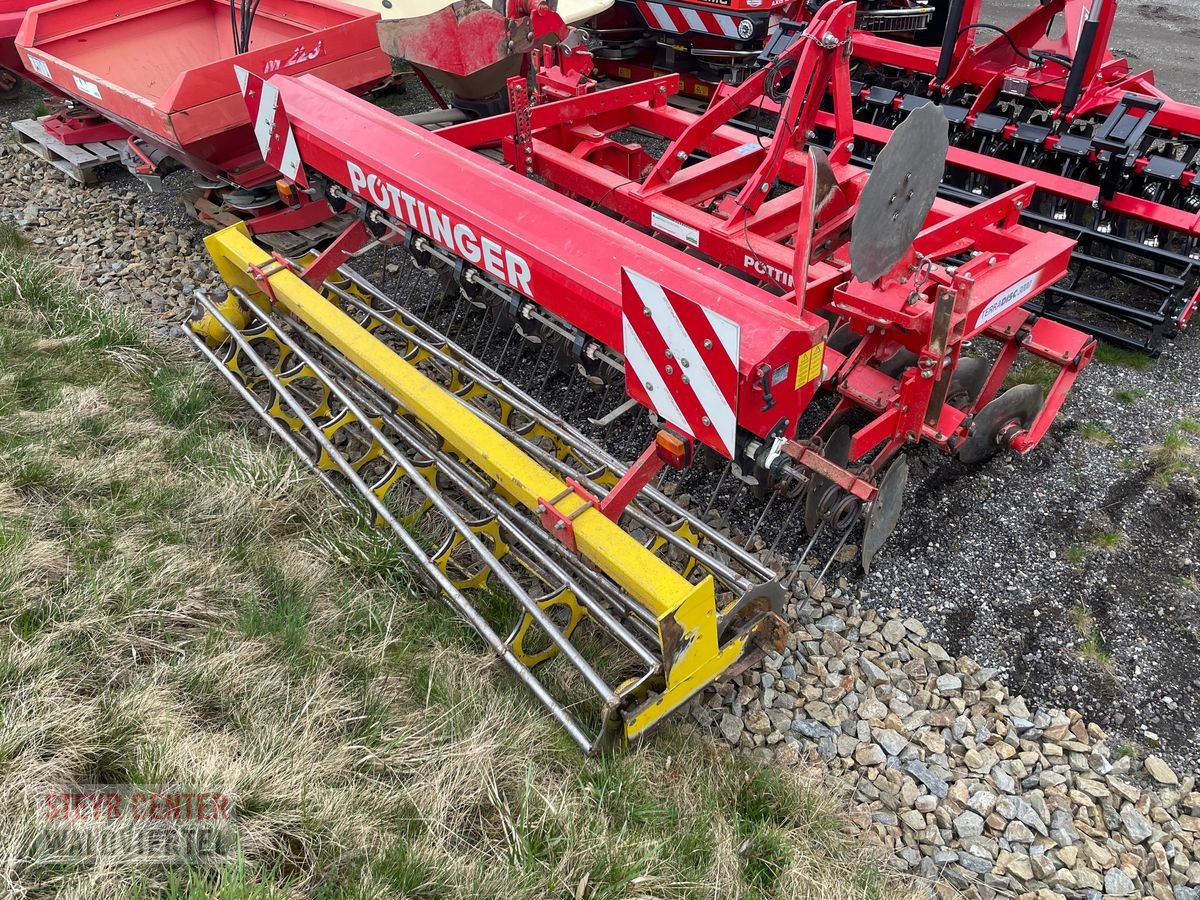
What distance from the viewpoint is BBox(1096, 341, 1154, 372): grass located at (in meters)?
4.11

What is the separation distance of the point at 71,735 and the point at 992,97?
573 centimetres

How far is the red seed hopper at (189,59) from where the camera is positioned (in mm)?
4086

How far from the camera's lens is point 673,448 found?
7.63ft

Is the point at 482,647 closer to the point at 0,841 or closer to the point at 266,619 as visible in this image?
the point at 266,619

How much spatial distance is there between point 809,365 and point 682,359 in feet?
1.21

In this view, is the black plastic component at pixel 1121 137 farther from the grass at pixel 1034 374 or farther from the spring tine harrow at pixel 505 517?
the spring tine harrow at pixel 505 517

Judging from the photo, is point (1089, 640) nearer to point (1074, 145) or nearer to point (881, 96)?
point (1074, 145)

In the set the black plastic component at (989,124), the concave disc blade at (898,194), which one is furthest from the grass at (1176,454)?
the black plastic component at (989,124)

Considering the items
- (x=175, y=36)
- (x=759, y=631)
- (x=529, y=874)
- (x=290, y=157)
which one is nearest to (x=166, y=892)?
(x=529, y=874)

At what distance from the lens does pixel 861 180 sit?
3.19m

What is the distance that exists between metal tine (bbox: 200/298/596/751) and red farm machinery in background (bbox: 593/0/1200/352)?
257cm

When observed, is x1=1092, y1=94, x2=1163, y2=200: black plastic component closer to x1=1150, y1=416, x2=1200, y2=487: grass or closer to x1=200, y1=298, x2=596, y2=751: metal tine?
x1=1150, y1=416, x2=1200, y2=487: grass

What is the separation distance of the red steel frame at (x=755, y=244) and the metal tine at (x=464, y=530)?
0.49m

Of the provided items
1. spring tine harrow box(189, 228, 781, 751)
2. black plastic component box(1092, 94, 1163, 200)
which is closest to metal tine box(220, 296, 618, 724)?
spring tine harrow box(189, 228, 781, 751)
